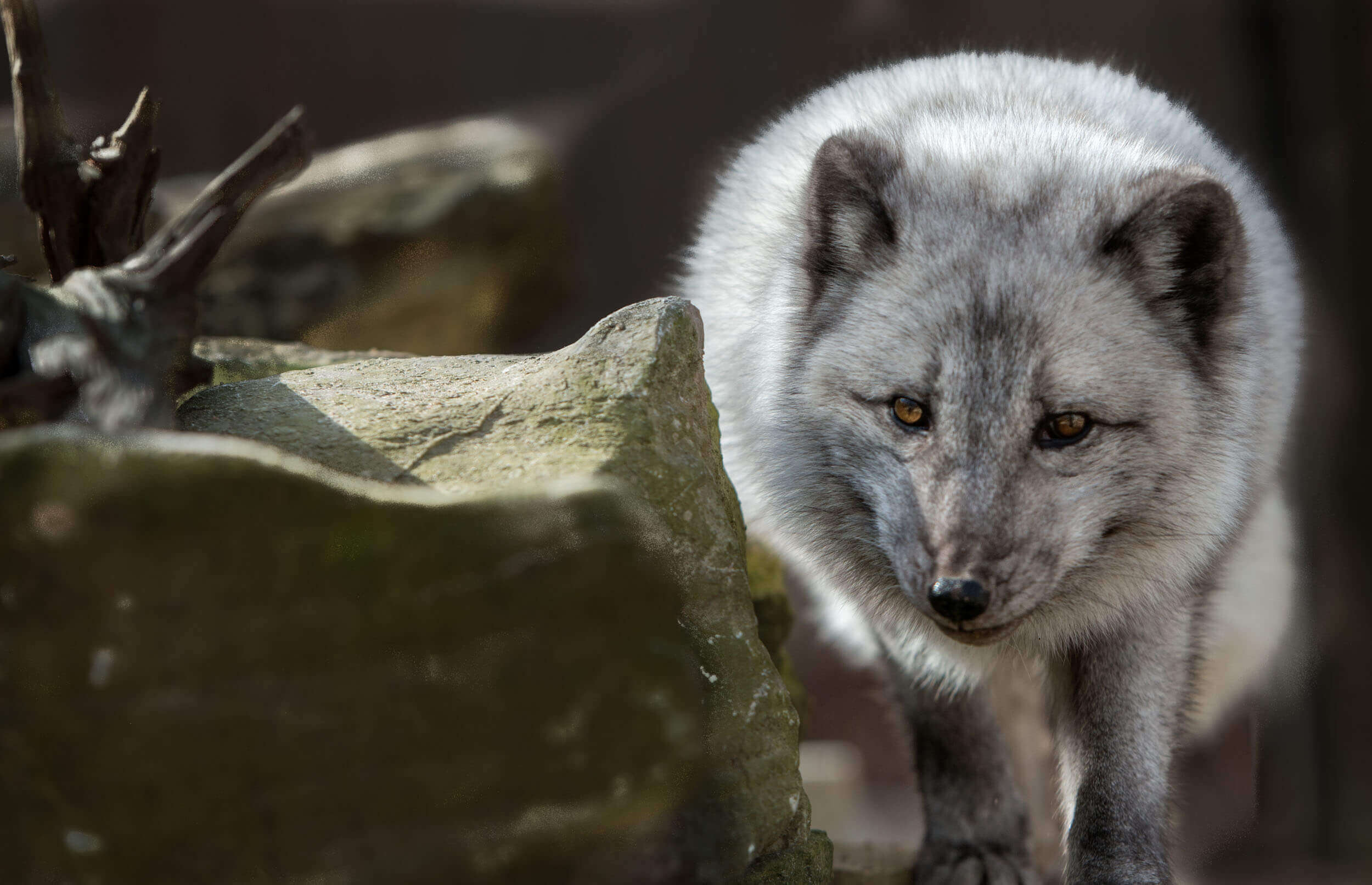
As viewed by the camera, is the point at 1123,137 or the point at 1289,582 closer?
the point at 1123,137

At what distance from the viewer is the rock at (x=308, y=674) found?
1.33 m

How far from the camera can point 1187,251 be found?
213 cm

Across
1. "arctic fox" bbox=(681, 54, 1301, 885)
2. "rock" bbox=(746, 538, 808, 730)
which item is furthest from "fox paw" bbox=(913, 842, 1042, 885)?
"rock" bbox=(746, 538, 808, 730)

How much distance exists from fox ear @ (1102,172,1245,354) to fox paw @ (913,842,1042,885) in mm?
1259

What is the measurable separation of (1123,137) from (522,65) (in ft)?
15.8

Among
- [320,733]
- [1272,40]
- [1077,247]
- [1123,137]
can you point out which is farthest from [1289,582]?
[320,733]

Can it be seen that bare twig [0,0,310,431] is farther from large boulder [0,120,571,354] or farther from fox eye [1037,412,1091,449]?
large boulder [0,120,571,354]

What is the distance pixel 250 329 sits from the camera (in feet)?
16.5

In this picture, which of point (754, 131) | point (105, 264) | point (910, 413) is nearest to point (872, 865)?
point (910, 413)

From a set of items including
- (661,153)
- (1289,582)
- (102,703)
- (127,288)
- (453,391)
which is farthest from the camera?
(661,153)

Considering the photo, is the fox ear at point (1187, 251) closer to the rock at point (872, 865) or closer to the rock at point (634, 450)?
the rock at point (634, 450)

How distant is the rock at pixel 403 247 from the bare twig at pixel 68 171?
289 cm

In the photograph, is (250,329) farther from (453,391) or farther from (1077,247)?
(1077,247)

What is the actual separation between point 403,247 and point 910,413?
3931 millimetres
